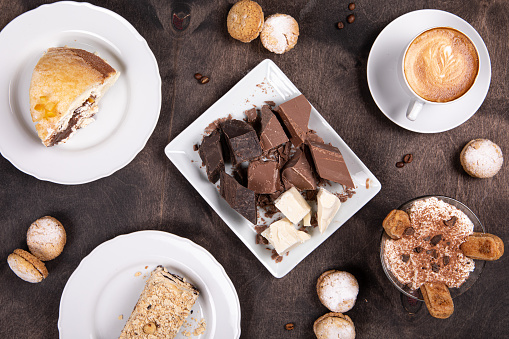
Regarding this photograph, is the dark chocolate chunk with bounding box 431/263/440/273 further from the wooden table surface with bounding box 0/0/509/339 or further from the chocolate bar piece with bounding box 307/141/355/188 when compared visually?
the chocolate bar piece with bounding box 307/141/355/188

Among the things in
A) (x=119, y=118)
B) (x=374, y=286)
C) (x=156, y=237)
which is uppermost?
(x=119, y=118)

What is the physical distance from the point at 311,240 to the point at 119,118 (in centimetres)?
125

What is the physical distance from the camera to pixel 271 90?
6.46 ft

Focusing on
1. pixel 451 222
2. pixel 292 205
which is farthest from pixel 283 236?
pixel 451 222

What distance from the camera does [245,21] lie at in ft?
6.20

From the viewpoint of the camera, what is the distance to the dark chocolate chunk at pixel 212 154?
182 centimetres

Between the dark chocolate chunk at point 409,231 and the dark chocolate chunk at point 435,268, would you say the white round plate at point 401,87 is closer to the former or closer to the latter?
the dark chocolate chunk at point 409,231

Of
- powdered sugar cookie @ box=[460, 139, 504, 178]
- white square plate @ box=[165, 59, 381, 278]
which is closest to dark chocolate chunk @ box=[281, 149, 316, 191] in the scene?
white square plate @ box=[165, 59, 381, 278]

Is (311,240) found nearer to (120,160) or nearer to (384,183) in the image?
(384,183)

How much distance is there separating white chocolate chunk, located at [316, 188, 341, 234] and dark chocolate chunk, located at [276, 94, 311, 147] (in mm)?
318

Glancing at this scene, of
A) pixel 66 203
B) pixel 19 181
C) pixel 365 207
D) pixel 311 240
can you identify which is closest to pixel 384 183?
pixel 365 207

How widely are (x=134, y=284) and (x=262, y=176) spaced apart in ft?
3.17

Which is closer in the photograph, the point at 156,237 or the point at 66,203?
the point at 156,237

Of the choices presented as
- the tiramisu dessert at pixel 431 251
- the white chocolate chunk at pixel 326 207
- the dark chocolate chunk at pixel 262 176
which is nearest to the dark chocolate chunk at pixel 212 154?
the dark chocolate chunk at pixel 262 176
